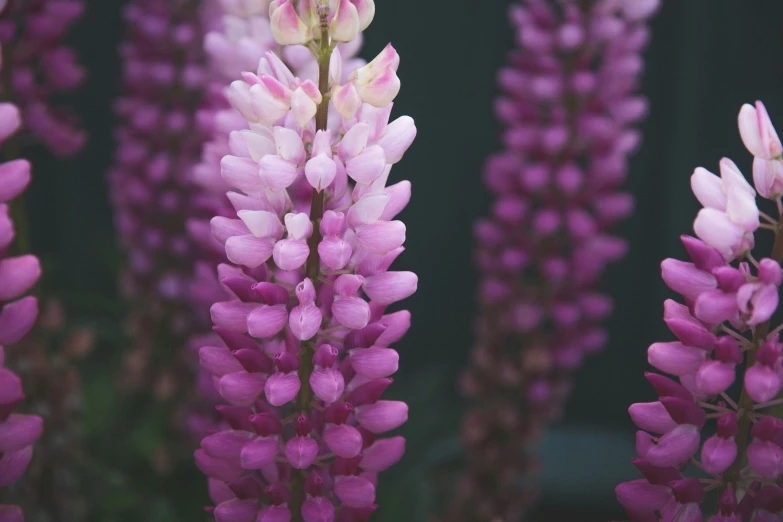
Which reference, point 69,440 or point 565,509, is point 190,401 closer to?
point 69,440

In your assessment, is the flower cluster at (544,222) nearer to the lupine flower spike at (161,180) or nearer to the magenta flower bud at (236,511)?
the lupine flower spike at (161,180)

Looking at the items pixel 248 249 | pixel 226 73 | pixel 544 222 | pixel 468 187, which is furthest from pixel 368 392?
pixel 468 187

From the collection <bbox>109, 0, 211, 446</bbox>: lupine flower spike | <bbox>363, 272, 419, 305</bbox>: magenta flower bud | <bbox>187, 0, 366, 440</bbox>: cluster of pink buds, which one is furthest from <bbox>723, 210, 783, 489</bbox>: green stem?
<bbox>109, 0, 211, 446</bbox>: lupine flower spike

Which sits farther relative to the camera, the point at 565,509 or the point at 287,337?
the point at 565,509

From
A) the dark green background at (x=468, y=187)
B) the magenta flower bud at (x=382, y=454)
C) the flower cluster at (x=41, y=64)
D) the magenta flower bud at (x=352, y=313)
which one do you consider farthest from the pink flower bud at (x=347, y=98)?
the dark green background at (x=468, y=187)

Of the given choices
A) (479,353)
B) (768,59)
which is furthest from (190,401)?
(768,59)

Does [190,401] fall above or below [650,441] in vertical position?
below
